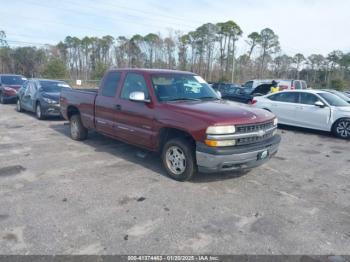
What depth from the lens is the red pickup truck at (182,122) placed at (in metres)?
4.53

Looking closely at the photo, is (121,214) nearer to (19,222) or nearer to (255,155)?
(19,222)

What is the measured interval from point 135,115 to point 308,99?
7306 mm

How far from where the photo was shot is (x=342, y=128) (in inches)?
381

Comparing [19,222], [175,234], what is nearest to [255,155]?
[175,234]

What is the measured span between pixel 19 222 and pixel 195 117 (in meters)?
2.81

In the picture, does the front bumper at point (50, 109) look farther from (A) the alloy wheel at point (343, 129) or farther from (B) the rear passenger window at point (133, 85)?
(A) the alloy wheel at point (343, 129)

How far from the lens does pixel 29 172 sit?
5.45 metres

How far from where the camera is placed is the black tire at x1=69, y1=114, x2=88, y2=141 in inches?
310

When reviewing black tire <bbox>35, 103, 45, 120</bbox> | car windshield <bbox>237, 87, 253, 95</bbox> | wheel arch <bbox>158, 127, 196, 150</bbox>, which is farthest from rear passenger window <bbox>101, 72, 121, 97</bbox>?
car windshield <bbox>237, 87, 253, 95</bbox>

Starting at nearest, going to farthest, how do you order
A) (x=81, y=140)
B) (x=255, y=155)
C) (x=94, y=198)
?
(x=94, y=198) → (x=255, y=155) → (x=81, y=140)

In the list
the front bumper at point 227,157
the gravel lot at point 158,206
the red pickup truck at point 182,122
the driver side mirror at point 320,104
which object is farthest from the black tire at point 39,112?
the driver side mirror at point 320,104

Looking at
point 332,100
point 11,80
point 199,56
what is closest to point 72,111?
point 332,100

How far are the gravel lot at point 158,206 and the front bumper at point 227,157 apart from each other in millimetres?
439

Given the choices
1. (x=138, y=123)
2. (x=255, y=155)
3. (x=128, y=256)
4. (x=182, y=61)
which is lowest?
(x=128, y=256)
